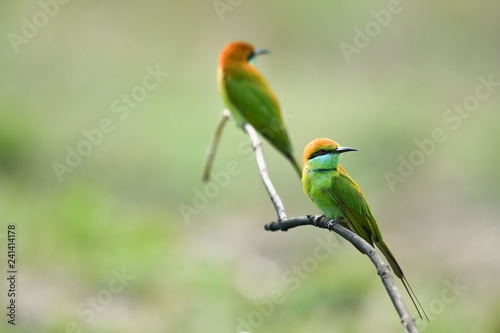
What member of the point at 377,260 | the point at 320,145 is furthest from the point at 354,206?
the point at 377,260

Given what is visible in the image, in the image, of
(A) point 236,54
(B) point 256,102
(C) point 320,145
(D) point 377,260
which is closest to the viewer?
(D) point 377,260

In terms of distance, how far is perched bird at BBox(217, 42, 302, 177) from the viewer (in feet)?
9.15

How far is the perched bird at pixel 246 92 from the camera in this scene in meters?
2.79

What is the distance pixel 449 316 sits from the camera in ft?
10.9

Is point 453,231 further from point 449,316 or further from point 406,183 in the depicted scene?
point 449,316

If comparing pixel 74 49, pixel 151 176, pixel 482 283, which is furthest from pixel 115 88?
pixel 482 283

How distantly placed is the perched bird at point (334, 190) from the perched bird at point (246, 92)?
1.23m

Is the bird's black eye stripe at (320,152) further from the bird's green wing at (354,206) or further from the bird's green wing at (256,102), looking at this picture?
the bird's green wing at (256,102)

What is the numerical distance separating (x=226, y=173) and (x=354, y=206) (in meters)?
4.67

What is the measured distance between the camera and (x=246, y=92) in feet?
9.70

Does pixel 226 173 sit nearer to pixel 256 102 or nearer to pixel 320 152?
pixel 256 102

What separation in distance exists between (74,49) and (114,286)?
4871mm

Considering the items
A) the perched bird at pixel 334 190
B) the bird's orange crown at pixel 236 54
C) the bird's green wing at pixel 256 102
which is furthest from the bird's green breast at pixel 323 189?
the bird's orange crown at pixel 236 54

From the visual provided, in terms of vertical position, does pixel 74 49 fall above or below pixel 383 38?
above
